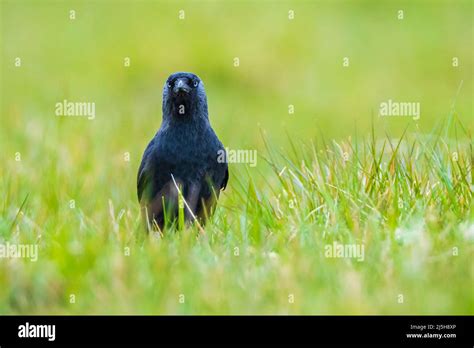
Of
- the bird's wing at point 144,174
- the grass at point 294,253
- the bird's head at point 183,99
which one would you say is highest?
the bird's head at point 183,99

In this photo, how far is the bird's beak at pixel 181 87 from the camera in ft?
18.5

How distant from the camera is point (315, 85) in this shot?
12820 mm

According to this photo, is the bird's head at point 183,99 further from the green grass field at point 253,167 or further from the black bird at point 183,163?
the green grass field at point 253,167

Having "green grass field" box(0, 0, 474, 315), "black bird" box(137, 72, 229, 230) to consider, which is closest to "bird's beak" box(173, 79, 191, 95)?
"black bird" box(137, 72, 229, 230)

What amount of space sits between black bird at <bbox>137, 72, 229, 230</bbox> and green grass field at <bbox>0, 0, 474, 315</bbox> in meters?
0.17

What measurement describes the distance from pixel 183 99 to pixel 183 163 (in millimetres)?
442

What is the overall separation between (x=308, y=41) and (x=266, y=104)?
6.29ft

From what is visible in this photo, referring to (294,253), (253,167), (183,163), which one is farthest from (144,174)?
(253,167)

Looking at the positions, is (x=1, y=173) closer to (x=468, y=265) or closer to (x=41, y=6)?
(x=468, y=265)

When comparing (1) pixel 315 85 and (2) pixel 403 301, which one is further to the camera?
(1) pixel 315 85

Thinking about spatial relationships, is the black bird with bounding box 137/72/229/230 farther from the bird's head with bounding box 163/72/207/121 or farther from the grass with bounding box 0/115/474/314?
the grass with bounding box 0/115/474/314

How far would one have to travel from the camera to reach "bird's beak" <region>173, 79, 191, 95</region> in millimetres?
5637

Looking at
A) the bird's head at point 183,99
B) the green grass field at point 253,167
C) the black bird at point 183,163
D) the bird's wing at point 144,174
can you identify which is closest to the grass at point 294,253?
the green grass field at point 253,167

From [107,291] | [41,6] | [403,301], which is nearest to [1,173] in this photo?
[107,291]
